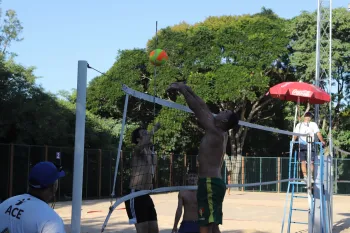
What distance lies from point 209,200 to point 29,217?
2858 millimetres

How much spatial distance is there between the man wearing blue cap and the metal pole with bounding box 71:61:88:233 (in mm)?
1631

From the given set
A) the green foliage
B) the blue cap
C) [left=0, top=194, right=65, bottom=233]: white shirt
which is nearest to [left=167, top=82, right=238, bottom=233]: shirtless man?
the blue cap

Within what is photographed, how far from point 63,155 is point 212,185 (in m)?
16.6

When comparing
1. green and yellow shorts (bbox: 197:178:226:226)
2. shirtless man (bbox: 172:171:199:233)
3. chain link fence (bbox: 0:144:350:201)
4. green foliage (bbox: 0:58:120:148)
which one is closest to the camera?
green and yellow shorts (bbox: 197:178:226:226)

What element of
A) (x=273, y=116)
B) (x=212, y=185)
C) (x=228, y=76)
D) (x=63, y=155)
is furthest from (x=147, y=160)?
(x=273, y=116)

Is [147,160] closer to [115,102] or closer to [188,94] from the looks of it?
[188,94]

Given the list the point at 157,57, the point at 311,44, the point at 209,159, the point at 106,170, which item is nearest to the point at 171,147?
the point at 106,170

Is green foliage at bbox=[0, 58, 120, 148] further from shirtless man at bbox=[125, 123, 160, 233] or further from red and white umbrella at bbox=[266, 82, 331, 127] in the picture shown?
shirtless man at bbox=[125, 123, 160, 233]

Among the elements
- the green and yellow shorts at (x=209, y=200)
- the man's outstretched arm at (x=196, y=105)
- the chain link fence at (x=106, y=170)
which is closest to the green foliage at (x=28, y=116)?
the chain link fence at (x=106, y=170)

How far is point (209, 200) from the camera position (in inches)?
224

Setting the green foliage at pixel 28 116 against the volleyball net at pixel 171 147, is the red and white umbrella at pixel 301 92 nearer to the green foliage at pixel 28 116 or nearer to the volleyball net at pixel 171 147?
the volleyball net at pixel 171 147

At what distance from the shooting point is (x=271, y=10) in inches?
1602

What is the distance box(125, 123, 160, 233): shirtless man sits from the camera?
7.00m

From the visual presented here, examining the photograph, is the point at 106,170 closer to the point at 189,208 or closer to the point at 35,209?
the point at 189,208
